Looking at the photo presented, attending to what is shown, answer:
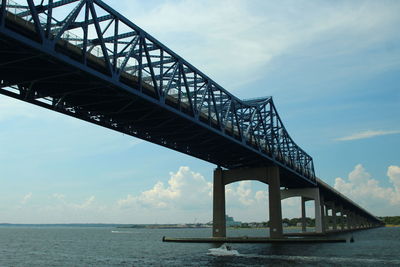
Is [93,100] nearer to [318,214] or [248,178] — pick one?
[248,178]

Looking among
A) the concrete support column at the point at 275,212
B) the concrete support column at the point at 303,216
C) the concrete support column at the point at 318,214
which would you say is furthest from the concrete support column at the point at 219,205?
the concrete support column at the point at 303,216

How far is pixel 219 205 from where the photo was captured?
3056 inches

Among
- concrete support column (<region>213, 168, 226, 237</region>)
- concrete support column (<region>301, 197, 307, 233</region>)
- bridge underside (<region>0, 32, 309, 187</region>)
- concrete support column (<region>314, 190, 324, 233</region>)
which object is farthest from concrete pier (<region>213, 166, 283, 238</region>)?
concrete support column (<region>301, 197, 307, 233</region>)

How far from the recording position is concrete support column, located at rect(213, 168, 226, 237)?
7656 centimetres

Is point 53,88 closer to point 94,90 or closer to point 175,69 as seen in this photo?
point 94,90

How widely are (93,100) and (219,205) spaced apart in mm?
41334

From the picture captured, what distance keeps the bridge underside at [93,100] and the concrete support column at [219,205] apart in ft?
46.8

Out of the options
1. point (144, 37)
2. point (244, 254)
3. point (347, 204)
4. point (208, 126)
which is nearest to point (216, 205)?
point (244, 254)

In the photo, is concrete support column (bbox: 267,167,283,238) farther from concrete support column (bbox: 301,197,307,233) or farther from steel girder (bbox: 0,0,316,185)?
concrete support column (bbox: 301,197,307,233)

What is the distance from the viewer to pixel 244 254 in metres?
54.7

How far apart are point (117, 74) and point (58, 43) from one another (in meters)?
5.84

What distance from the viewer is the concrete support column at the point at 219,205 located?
3014 inches

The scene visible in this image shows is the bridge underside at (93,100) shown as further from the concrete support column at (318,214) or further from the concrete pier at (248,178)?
the concrete support column at (318,214)

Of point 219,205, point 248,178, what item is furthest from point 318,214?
point 219,205
